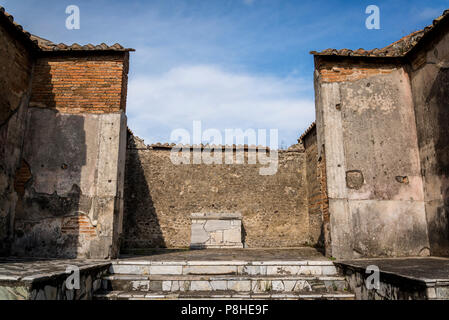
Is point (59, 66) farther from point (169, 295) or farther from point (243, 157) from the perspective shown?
point (243, 157)

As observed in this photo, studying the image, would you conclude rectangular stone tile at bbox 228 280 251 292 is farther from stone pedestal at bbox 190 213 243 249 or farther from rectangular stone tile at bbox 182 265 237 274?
stone pedestal at bbox 190 213 243 249

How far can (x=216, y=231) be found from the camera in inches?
399

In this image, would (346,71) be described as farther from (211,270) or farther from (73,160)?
(73,160)

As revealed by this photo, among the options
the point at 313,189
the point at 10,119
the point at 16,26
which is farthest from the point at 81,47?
the point at 313,189

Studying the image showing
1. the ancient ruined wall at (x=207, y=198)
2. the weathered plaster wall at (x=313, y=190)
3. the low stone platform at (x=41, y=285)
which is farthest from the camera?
the ancient ruined wall at (x=207, y=198)

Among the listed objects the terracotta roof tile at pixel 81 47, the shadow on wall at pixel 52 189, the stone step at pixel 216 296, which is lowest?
the stone step at pixel 216 296

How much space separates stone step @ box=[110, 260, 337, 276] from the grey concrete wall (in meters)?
0.90

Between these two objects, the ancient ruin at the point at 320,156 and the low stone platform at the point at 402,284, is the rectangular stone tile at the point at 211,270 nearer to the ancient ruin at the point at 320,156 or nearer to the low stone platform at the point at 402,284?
the ancient ruin at the point at 320,156

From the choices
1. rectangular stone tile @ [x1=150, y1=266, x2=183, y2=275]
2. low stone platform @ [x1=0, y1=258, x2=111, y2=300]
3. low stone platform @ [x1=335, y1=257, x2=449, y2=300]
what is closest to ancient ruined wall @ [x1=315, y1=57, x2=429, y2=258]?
low stone platform @ [x1=335, y1=257, x2=449, y2=300]

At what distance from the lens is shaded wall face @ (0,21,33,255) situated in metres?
5.29

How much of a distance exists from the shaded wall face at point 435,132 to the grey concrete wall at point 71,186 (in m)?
5.53

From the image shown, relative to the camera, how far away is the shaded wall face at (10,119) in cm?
529

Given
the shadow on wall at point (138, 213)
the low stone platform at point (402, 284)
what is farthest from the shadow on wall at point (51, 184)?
the shadow on wall at point (138, 213)
